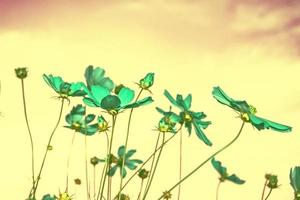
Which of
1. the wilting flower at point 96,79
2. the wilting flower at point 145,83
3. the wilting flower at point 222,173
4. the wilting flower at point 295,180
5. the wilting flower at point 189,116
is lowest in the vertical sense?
the wilting flower at point 295,180

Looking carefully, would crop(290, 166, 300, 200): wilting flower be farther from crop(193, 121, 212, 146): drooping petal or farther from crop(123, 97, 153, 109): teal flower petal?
crop(123, 97, 153, 109): teal flower petal

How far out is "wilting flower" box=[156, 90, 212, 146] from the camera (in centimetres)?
128

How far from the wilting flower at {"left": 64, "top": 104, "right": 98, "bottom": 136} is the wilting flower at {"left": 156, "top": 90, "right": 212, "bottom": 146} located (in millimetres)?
169

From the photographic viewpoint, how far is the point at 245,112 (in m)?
1.25

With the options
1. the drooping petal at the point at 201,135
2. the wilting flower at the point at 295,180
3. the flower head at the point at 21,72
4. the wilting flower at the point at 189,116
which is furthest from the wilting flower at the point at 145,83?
the wilting flower at the point at 295,180

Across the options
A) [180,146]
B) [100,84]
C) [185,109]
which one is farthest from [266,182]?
[100,84]

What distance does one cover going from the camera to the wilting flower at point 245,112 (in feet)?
3.86

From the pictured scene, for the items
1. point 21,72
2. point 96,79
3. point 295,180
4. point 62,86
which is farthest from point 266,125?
point 21,72

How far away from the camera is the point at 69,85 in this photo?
1368mm

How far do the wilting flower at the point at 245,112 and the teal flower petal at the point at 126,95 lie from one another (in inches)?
6.7

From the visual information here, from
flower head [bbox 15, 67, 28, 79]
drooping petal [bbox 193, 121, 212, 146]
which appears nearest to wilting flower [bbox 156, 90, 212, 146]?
drooping petal [bbox 193, 121, 212, 146]

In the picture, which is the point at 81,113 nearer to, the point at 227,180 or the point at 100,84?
the point at 100,84

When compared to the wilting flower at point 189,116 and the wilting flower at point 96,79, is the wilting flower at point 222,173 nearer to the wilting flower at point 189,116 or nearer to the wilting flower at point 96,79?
the wilting flower at point 189,116

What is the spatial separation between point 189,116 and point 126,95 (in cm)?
25
